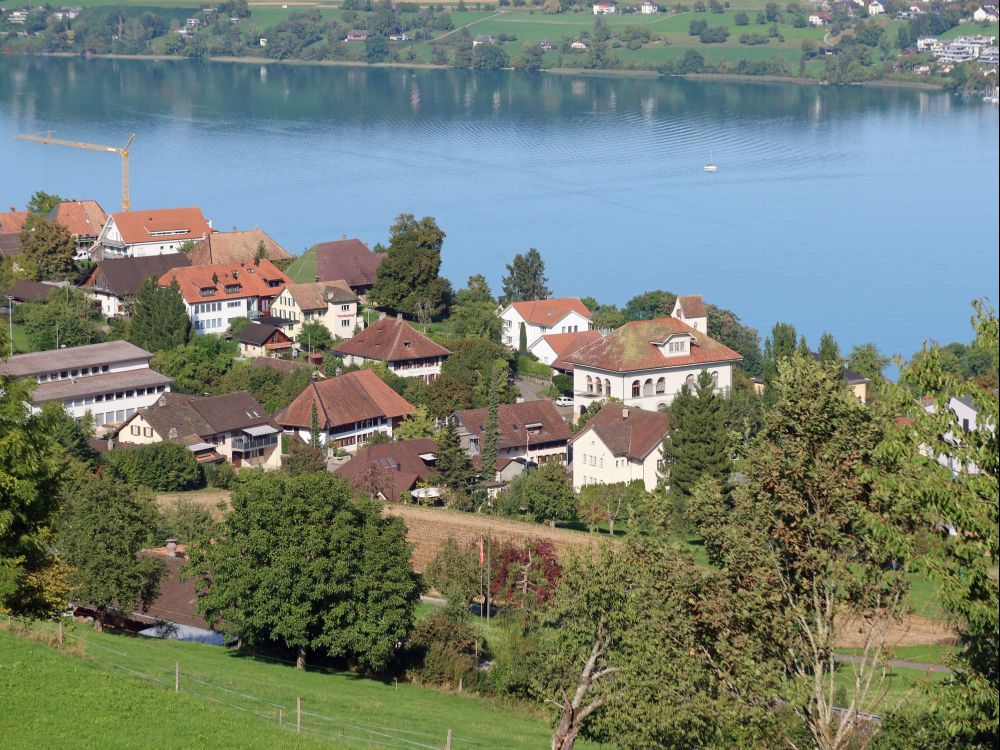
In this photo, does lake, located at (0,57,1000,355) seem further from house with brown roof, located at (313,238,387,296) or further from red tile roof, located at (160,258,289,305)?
red tile roof, located at (160,258,289,305)

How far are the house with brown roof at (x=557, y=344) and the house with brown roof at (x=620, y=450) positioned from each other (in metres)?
6.49

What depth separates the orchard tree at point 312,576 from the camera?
16812mm

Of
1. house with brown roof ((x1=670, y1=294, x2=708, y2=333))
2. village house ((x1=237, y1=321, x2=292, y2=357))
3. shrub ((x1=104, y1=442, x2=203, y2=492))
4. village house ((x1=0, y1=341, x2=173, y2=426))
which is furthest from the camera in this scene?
house with brown roof ((x1=670, y1=294, x2=708, y2=333))

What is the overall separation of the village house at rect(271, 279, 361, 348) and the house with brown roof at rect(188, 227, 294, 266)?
4512mm

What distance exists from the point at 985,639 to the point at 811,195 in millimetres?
47258

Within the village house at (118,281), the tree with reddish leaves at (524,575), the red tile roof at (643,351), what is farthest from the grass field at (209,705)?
the village house at (118,281)

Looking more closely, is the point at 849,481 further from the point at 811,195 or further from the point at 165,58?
the point at 165,58

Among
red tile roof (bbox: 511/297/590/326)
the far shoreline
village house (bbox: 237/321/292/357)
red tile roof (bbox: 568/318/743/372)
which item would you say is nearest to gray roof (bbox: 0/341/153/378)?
village house (bbox: 237/321/292/357)

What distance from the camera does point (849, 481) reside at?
9750mm

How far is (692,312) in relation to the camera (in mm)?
35094

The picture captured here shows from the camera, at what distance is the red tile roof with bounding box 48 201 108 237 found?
43.8 m

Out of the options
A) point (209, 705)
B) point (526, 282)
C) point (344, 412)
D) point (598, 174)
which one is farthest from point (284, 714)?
point (598, 174)

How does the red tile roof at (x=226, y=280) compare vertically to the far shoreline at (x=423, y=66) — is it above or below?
below

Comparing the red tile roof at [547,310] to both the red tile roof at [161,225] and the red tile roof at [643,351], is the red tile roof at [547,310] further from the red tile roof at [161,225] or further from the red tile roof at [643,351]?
the red tile roof at [161,225]
